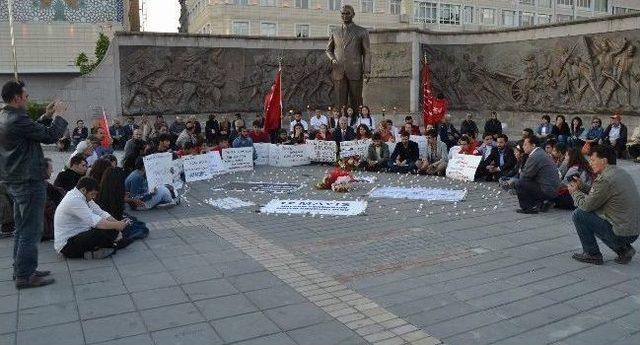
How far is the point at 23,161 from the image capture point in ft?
20.0

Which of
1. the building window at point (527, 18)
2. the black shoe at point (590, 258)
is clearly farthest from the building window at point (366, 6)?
the black shoe at point (590, 258)

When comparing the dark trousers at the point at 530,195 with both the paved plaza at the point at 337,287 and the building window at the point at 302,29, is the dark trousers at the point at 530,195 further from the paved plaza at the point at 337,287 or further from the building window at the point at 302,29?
the building window at the point at 302,29

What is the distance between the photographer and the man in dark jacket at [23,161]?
603 centimetres

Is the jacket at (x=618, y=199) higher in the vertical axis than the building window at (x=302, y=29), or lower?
lower

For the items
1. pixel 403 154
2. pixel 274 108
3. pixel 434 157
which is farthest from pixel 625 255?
pixel 274 108

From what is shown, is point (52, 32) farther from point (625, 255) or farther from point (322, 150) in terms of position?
point (625, 255)

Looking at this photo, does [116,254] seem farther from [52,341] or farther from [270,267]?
[52,341]

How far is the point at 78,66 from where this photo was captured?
44312 millimetres

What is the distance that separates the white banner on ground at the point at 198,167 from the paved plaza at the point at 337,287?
4.71 m

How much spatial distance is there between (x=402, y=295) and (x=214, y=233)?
3.69m

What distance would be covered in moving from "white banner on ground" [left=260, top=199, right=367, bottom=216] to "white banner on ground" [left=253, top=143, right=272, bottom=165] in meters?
6.11

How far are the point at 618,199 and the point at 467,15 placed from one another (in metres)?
61.1

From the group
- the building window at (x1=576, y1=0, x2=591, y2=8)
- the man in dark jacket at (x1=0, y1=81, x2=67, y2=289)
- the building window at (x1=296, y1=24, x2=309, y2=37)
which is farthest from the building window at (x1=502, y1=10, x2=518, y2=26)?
the man in dark jacket at (x1=0, y1=81, x2=67, y2=289)

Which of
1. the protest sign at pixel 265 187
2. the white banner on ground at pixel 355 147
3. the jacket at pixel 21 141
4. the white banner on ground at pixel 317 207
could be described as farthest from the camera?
the white banner on ground at pixel 355 147
